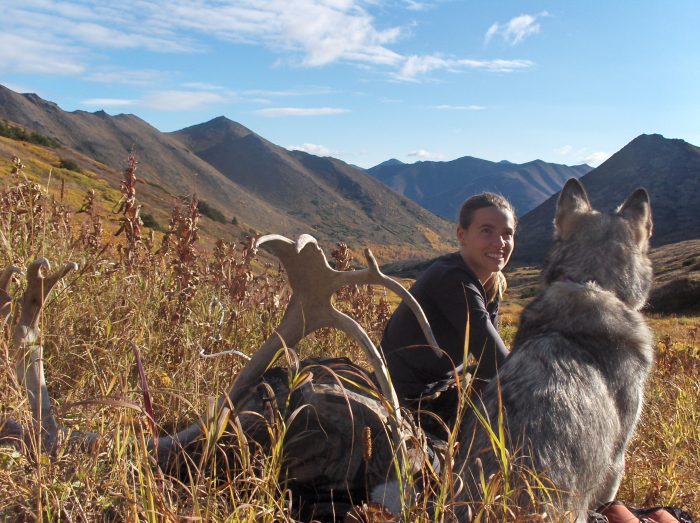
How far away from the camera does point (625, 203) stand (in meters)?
3.83

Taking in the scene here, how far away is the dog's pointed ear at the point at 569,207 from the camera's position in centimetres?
375

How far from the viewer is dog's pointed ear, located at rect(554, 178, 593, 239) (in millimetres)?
3748

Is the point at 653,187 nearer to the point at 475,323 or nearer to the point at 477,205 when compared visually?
the point at 477,205

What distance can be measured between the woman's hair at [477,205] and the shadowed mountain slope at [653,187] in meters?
90.2

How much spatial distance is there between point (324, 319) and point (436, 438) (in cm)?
119

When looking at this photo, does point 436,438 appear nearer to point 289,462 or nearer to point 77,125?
point 289,462

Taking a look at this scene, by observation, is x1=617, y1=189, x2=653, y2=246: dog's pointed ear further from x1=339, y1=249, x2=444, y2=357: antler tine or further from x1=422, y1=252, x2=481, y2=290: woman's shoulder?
x1=339, y1=249, x2=444, y2=357: antler tine

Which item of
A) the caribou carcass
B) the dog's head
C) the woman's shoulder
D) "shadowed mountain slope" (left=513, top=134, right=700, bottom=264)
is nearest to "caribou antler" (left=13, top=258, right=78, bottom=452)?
the caribou carcass

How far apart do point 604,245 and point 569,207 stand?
42 centimetres

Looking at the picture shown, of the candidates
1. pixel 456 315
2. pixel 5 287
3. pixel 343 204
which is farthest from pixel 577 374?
pixel 343 204

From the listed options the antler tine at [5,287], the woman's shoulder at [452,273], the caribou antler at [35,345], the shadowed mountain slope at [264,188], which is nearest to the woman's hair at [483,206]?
the woman's shoulder at [452,273]

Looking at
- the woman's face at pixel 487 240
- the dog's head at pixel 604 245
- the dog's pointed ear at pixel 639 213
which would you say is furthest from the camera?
the woman's face at pixel 487 240

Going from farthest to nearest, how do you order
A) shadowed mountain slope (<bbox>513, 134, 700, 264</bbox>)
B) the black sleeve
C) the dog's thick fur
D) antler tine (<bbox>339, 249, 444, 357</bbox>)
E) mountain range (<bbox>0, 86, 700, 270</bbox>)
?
mountain range (<bbox>0, 86, 700, 270</bbox>) < shadowed mountain slope (<bbox>513, 134, 700, 264</bbox>) < the black sleeve < antler tine (<bbox>339, 249, 444, 357</bbox>) < the dog's thick fur

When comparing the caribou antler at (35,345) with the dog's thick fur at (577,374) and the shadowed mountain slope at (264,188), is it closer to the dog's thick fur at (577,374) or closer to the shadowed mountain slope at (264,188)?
the dog's thick fur at (577,374)
